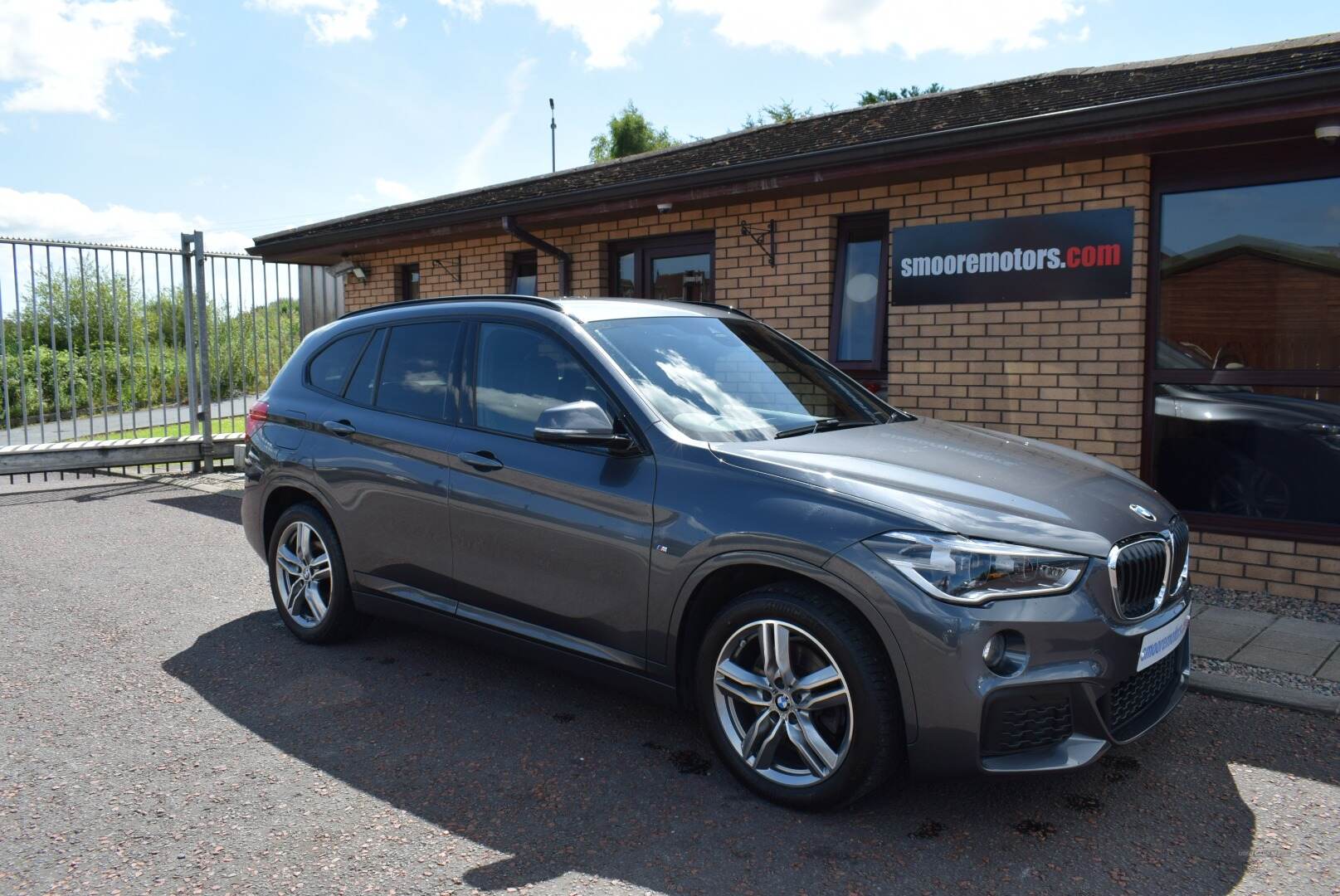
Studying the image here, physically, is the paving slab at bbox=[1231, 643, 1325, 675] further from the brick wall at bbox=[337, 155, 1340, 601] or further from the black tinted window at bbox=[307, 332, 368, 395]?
the black tinted window at bbox=[307, 332, 368, 395]

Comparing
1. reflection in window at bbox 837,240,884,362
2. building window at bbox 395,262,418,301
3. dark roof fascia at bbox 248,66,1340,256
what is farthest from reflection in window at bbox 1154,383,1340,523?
building window at bbox 395,262,418,301

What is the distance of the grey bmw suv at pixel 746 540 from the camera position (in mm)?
3105

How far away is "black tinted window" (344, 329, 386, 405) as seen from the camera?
16.5 feet

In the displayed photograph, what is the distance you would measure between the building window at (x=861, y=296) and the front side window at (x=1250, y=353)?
199 centimetres

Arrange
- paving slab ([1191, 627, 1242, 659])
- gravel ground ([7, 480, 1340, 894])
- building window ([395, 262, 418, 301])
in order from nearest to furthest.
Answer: gravel ground ([7, 480, 1340, 894]) < paving slab ([1191, 627, 1242, 659]) < building window ([395, 262, 418, 301])

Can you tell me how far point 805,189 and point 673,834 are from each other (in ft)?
18.4

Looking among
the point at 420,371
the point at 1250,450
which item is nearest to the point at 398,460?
the point at 420,371

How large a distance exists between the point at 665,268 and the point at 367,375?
462 cm

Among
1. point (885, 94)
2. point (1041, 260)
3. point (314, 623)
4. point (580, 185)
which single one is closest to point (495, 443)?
point (314, 623)

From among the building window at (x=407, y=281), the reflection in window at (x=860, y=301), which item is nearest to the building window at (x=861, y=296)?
the reflection in window at (x=860, y=301)

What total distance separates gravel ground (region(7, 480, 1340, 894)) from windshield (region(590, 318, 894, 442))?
4.26ft

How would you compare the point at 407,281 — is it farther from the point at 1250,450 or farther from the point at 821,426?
the point at 1250,450

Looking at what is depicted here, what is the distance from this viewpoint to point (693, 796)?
354 centimetres

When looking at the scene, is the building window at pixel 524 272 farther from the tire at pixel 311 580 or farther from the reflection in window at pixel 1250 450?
the reflection in window at pixel 1250 450
